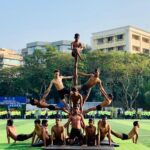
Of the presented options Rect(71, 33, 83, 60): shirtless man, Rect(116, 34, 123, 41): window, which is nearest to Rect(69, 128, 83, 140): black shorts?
Rect(71, 33, 83, 60): shirtless man

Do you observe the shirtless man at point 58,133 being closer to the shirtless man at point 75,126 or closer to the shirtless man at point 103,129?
the shirtless man at point 75,126

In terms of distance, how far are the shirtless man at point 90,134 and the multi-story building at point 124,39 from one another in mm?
71028

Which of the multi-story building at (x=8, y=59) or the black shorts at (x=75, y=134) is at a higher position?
the multi-story building at (x=8, y=59)

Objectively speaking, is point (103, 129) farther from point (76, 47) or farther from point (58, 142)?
point (76, 47)

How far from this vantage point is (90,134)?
14.2 m

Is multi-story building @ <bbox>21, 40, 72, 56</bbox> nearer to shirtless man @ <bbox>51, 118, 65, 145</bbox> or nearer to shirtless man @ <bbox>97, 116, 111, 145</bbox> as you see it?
shirtless man @ <bbox>97, 116, 111, 145</bbox>

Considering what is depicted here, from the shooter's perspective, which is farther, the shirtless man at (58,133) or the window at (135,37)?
the window at (135,37)

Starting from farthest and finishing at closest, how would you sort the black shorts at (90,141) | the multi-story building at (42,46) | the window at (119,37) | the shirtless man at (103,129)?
the multi-story building at (42,46), the window at (119,37), the shirtless man at (103,129), the black shorts at (90,141)

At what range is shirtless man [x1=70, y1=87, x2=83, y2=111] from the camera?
1421cm

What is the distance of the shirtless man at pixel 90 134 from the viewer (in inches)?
556

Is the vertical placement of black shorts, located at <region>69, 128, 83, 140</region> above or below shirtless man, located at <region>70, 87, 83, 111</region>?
below

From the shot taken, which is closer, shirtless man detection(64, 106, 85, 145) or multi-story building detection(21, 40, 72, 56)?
shirtless man detection(64, 106, 85, 145)

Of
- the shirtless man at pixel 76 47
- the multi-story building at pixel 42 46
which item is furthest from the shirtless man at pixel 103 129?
the multi-story building at pixel 42 46

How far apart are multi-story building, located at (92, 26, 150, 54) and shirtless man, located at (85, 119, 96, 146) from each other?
7103 cm
